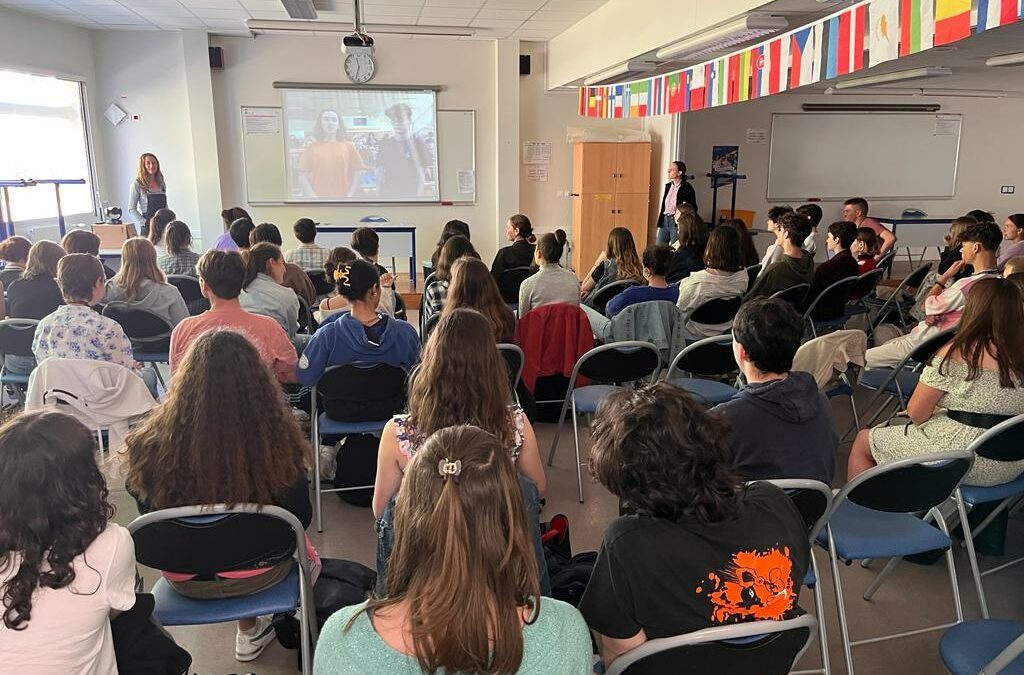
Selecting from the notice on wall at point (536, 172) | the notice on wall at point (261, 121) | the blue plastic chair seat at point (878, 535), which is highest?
the notice on wall at point (261, 121)

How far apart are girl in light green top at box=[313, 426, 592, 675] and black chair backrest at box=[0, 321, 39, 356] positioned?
308 cm

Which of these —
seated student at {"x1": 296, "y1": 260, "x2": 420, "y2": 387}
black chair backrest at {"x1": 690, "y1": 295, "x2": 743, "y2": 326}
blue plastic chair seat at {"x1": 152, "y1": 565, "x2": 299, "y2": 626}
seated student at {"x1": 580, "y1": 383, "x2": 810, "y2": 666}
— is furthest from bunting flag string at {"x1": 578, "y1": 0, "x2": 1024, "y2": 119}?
blue plastic chair seat at {"x1": 152, "y1": 565, "x2": 299, "y2": 626}

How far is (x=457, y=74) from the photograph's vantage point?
8633 millimetres

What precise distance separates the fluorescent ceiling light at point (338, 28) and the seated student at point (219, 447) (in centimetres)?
675

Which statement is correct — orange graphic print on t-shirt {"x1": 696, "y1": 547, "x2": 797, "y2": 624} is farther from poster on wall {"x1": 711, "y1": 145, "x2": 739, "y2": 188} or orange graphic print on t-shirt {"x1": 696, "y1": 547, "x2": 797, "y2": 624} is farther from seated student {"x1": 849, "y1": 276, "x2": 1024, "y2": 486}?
poster on wall {"x1": 711, "y1": 145, "x2": 739, "y2": 188}

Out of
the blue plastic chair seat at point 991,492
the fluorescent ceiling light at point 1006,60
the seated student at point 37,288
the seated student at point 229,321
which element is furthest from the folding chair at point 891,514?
the fluorescent ceiling light at point 1006,60

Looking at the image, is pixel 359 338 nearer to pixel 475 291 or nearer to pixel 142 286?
pixel 475 291

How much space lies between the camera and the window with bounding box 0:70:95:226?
664cm

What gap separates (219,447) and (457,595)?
935mm

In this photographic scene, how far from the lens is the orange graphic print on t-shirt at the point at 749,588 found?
1.31 metres

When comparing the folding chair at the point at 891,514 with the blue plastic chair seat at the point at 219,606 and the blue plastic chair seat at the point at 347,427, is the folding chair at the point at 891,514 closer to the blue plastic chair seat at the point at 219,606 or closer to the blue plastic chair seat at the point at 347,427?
the blue plastic chair seat at the point at 219,606

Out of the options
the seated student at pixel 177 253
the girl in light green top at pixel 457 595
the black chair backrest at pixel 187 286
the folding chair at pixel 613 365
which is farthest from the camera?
the seated student at pixel 177 253

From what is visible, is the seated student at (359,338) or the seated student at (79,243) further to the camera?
the seated student at (79,243)

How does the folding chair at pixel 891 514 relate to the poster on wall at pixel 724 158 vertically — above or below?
below
